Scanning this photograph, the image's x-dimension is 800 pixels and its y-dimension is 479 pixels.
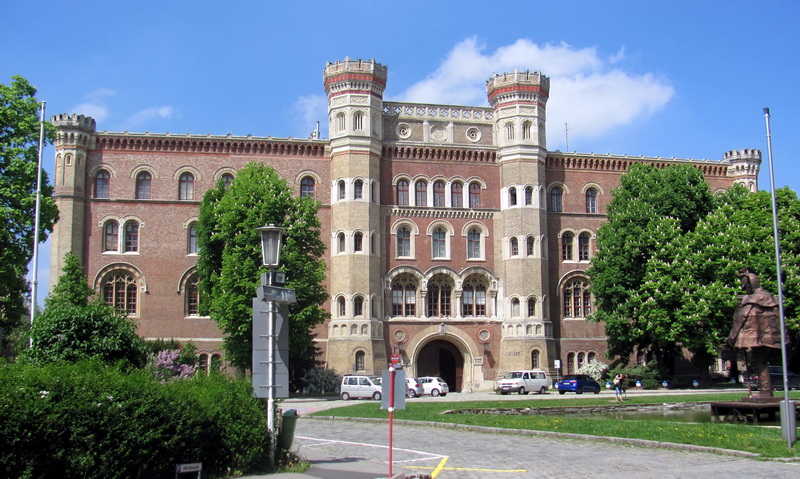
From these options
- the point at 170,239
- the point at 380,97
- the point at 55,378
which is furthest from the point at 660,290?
the point at 55,378

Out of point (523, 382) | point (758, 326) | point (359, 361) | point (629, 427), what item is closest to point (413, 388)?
point (359, 361)

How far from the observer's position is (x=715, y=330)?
42.9 metres

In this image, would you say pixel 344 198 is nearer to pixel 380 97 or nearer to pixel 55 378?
pixel 380 97

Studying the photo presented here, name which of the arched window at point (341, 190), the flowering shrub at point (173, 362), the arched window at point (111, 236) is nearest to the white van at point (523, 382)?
the arched window at point (341, 190)

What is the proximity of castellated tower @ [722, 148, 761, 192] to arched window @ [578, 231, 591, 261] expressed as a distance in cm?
1119

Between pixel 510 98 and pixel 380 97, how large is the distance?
8.13 m

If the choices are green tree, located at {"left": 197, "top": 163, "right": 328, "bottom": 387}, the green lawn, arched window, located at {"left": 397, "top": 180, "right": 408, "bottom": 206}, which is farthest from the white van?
the green lawn

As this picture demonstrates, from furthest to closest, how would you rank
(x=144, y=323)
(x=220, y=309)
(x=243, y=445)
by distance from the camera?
(x=144, y=323)
(x=220, y=309)
(x=243, y=445)

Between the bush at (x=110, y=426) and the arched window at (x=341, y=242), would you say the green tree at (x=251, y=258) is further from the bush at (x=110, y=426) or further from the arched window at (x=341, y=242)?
the bush at (x=110, y=426)

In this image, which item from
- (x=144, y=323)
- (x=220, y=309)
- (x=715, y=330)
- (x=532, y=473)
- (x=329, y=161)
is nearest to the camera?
(x=532, y=473)

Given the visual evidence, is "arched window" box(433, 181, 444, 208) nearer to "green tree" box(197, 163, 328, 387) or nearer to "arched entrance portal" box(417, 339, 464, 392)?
"arched entrance portal" box(417, 339, 464, 392)

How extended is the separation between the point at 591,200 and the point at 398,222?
12945mm

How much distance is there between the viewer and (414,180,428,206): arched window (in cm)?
5078

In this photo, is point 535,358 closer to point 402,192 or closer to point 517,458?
point 402,192
